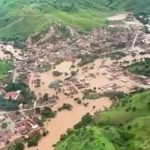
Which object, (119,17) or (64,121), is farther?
(119,17)

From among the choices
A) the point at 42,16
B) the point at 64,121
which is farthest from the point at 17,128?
the point at 42,16

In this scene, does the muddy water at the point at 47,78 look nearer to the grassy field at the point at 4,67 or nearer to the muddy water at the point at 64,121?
the grassy field at the point at 4,67

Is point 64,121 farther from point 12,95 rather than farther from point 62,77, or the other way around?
point 62,77

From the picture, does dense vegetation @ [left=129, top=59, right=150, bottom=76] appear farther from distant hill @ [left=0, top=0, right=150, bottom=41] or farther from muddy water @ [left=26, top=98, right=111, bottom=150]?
distant hill @ [left=0, top=0, right=150, bottom=41]

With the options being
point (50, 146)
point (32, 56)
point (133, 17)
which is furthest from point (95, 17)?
point (50, 146)

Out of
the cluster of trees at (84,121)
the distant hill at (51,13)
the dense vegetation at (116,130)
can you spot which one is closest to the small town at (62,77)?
the cluster of trees at (84,121)

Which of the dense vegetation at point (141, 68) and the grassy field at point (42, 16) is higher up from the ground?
the grassy field at point (42, 16)
